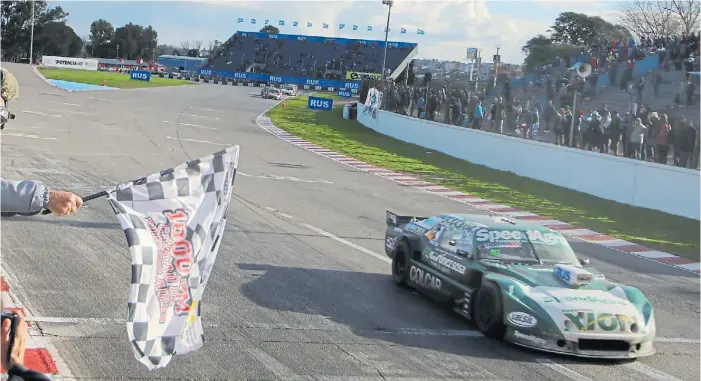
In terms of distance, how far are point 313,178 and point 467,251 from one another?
13118 mm

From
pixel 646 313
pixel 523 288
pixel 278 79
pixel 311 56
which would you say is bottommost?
pixel 646 313

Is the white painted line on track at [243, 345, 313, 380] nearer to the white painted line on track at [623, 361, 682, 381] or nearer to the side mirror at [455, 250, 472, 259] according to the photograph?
the side mirror at [455, 250, 472, 259]

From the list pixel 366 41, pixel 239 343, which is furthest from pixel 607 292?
pixel 366 41

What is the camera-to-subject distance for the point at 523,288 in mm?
9023

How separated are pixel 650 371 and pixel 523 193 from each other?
15.0 meters

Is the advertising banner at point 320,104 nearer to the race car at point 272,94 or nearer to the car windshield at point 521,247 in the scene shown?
the race car at point 272,94

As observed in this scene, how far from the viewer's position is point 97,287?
9.69 metres

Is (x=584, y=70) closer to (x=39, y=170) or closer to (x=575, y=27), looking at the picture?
(x=39, y=170)

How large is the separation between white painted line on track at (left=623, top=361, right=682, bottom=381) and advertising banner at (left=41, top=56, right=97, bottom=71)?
9316 cm

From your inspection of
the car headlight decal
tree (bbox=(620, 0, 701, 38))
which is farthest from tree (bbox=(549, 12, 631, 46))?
the car headlight decal

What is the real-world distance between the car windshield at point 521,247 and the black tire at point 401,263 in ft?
4.26

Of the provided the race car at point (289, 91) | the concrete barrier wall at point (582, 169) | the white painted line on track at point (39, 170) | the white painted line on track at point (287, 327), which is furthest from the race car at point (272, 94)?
the white painted line on track at point (287, 327)

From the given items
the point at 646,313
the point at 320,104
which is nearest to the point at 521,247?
the point at 646,313

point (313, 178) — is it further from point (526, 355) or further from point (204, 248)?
point (204, 248)
